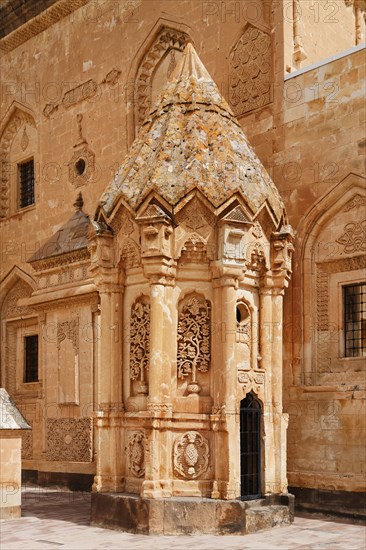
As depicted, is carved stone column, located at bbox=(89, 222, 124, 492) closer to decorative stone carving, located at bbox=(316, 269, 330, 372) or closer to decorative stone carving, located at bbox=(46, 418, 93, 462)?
decorative stone carving, located at bbox=(316, 269, 330, 372)

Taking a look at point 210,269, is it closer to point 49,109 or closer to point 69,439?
point 69,439

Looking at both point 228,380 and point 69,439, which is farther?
point 69,439

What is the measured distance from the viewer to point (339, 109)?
10219mm

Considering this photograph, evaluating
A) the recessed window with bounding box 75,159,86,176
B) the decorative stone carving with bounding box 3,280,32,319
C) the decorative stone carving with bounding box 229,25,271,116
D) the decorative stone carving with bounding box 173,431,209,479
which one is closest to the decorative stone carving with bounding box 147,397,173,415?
the decorative stone carving with bounding box 173,431,209,479

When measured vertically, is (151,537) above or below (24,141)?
below

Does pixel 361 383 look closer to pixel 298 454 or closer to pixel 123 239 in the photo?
pixel 298 454

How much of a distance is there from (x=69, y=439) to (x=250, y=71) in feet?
21.9

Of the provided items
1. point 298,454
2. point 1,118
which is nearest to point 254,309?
point 298,454

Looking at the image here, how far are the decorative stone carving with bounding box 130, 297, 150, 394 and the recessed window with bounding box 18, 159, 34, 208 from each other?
8161 millimetres

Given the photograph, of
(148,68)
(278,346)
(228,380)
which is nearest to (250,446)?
(228,380)

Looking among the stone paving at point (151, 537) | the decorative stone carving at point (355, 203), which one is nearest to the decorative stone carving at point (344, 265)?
the decorative stone carving at point (355, 203)

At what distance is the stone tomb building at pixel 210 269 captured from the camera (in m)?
8.38

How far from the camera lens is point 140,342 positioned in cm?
872

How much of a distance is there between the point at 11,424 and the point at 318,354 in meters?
4.11
